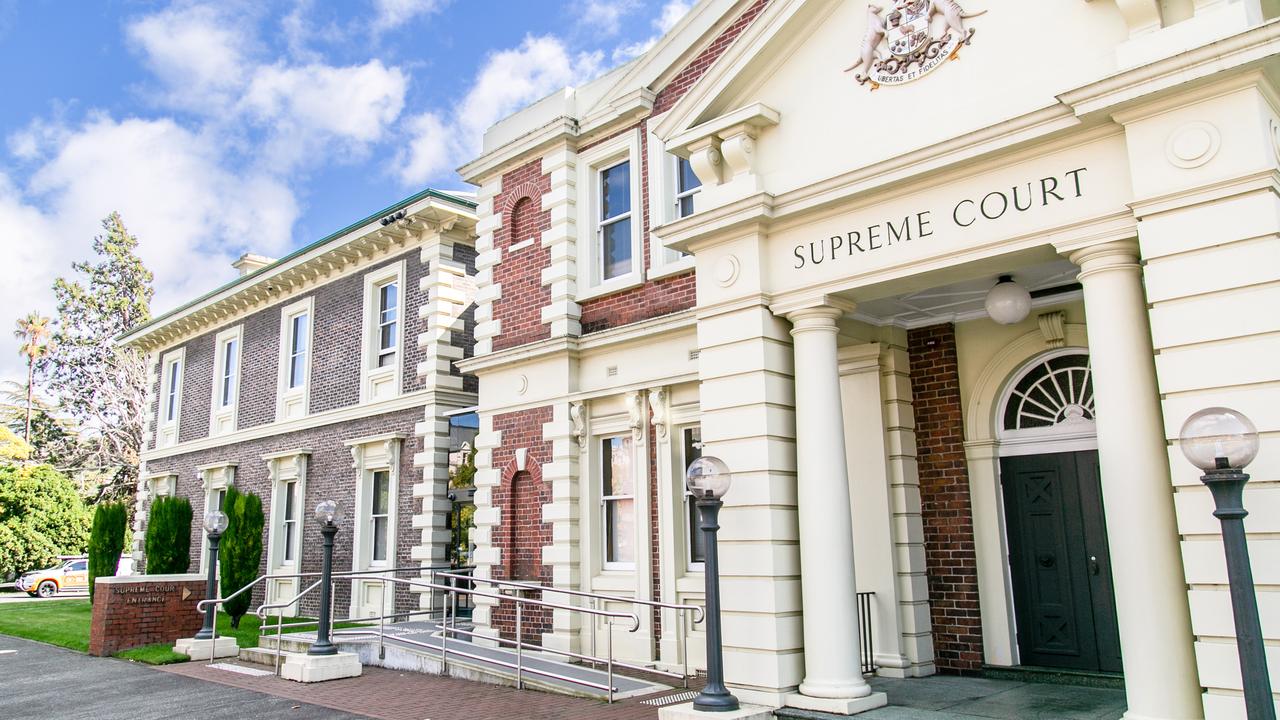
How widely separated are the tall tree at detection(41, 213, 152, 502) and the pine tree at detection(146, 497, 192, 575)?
86.0ft

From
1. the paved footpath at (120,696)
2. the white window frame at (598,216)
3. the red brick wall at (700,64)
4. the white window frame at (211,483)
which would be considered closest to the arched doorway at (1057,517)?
the white window frame at (598,216)

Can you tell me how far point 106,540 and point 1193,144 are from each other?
20.4 m

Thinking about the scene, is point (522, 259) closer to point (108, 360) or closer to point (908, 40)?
point (908, 40)

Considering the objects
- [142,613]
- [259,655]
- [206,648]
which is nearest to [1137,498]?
[259,655]

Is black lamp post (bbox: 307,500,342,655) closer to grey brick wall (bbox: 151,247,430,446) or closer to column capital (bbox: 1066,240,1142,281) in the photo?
grey brick wall (bbox: 151,247,430,446)

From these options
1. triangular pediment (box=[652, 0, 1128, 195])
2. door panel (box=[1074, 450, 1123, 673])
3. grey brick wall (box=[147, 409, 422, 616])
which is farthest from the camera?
grey brick wall (box=[147, 409, 422, 616])

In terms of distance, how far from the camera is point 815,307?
8414 millimetres

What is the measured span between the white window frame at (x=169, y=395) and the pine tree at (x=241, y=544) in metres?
8.87

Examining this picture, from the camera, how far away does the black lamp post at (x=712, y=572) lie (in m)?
7.59

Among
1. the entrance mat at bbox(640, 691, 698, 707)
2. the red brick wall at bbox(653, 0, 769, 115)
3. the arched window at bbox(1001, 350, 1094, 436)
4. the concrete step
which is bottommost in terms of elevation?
the entrance mat at bbox(640, 691, 698, 707)

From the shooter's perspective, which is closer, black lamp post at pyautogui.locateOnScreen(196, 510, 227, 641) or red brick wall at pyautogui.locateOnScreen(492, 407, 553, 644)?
red brick wall at pyautogui.locateOnScreen(492, 407, 553, 644)

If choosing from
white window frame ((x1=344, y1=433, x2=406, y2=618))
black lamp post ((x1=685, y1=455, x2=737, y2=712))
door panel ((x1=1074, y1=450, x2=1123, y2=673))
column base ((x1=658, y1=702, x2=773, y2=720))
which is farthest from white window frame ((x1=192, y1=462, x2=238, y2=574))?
door panel ((x1=1074, y1=450, x2=1123, y2=673))

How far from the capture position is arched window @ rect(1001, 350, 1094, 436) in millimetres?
9336

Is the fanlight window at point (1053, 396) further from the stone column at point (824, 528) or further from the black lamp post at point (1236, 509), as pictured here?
the black lamp post at point (1236, 509)
